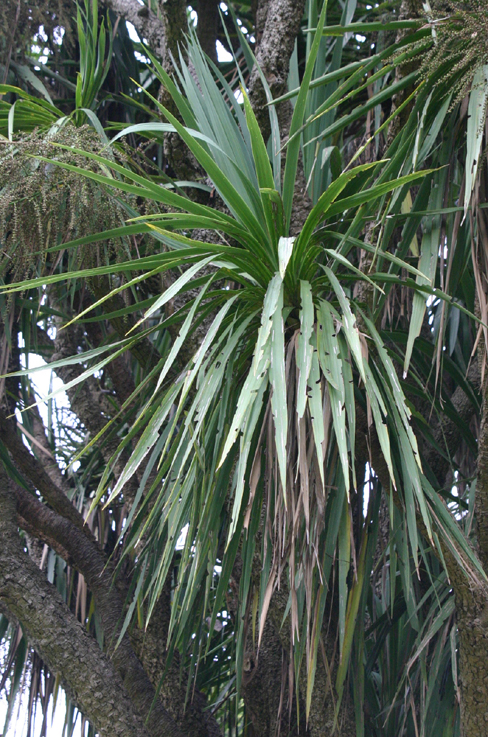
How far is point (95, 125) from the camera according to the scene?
1.53m

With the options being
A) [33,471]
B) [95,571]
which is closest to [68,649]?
[95,571]

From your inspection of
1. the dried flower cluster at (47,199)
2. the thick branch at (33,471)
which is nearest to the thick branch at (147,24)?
the dried flower cluster at (47,199)

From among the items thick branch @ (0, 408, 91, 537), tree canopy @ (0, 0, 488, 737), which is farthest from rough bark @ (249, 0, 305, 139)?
thick branch @ (0, 408, 91, 537)

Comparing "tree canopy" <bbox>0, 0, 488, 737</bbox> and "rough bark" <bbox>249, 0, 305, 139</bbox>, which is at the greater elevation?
"rough bark" <bbox>249, 0, 305, 139</bbox>

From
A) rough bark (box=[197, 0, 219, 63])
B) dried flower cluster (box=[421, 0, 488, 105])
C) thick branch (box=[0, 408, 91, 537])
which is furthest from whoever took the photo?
rough bark (box=[197, 0, 219, 63])

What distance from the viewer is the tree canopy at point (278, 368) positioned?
1.13 m

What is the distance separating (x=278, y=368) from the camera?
103cm

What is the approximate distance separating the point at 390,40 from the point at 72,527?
147cm

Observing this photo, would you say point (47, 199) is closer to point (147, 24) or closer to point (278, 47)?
point (278, 47)

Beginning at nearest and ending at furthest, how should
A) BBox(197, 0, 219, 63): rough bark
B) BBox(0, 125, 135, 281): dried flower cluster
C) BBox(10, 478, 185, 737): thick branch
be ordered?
BBox(0, 125, 135, 281): dried flower cluster
BBox(10, 478, 185, 737): thick branch
BBox(197, 0, 219, 63): rough bark

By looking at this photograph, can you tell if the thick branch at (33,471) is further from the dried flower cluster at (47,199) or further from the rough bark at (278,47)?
the rough bark at (278,47)

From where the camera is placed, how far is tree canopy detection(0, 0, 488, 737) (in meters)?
1.13

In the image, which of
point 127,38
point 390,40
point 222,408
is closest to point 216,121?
point 222,408

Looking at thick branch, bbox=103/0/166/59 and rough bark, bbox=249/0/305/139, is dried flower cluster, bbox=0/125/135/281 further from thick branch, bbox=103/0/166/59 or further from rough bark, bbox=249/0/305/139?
thick branch, bbox=103/0/166/59
